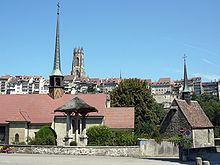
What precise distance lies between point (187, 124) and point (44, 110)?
1915 centimetres

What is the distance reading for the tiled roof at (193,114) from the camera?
139 ft

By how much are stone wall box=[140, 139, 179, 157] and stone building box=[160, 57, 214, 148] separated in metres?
6.72

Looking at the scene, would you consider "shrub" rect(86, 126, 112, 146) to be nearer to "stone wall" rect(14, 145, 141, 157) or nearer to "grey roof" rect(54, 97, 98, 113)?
"stone wall" rect(14, 145, 141, 157)

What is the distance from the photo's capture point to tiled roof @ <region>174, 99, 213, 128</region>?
42369 mm

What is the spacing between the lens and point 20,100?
42.5m

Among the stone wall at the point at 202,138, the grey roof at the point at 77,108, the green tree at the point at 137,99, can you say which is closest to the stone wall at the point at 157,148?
the grey roof at the point at 77,108

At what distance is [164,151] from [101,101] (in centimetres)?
1113

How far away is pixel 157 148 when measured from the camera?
3397cm

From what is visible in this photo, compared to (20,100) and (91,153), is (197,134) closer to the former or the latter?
(91,153)

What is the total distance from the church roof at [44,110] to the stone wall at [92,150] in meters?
8.70

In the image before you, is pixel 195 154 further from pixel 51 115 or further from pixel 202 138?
pixel 51 115

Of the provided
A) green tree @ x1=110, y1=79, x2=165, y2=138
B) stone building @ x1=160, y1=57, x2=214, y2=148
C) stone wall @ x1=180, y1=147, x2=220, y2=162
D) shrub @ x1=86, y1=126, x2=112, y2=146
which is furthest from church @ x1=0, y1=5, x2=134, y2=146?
stone wall @ x1=180, y1=147, x2=220, y2=162

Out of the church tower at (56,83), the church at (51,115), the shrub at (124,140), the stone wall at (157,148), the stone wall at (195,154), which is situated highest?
the church tower at (56,83)

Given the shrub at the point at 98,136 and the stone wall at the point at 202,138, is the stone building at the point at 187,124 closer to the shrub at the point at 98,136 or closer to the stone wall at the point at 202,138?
the stone wall at the point at 202,138
